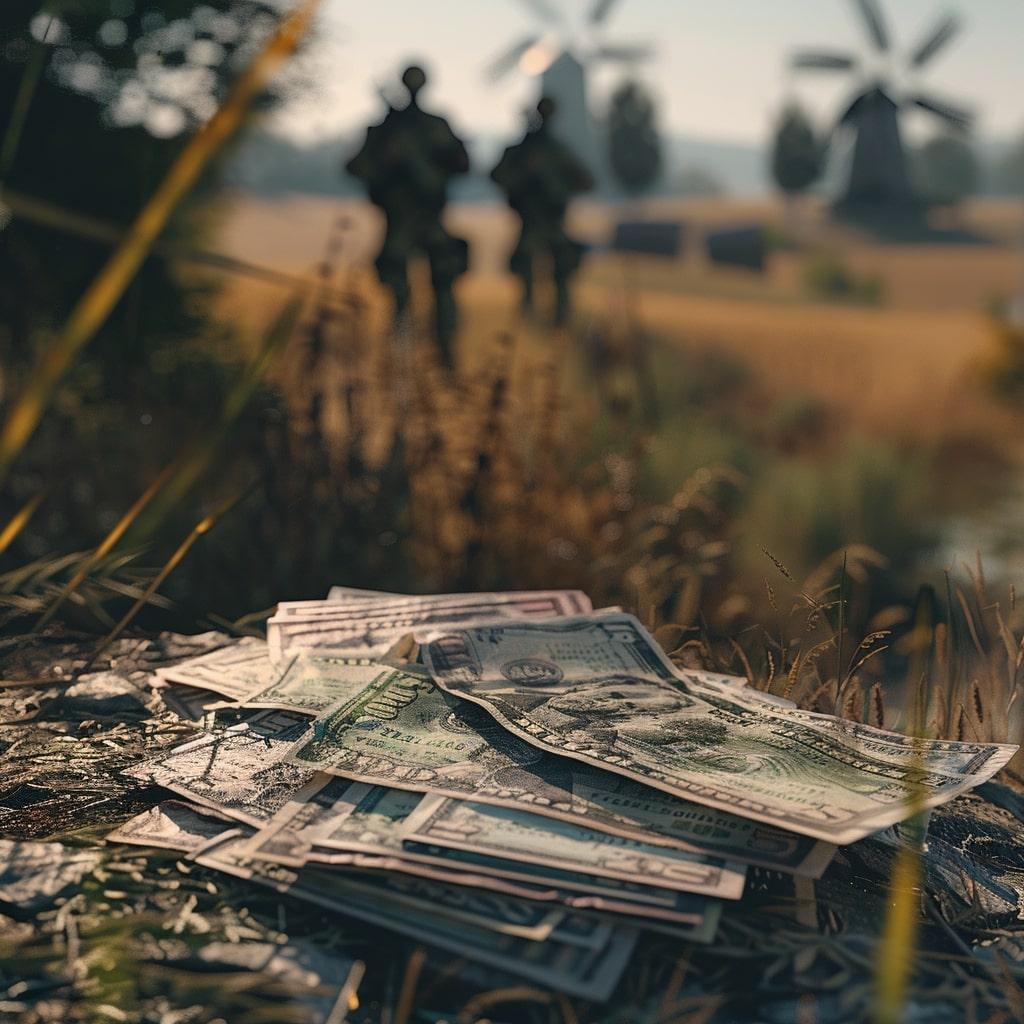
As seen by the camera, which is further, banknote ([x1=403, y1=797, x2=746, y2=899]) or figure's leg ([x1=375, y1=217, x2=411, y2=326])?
figure's leg ([x1=375, y1=217, x2=411, y2=326])

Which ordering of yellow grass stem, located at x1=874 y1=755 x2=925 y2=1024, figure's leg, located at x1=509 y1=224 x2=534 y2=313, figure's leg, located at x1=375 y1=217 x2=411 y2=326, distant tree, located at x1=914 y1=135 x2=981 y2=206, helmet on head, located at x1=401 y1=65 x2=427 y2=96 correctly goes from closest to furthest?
yellow grass stem, located at x1=874 y1=755 x2=925 y2=1024
helmet on head, located at x1=401 y1=65 x2=427 y2=96
figure's leg, located at x1=375 y1=217 x2=411 y2=326
figure's leg, located at x1=509 y1=224 x2=534 y2=313
distant tree, located at x1=914 y1=135 x2=981 y2=206

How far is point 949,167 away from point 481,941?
82.4m

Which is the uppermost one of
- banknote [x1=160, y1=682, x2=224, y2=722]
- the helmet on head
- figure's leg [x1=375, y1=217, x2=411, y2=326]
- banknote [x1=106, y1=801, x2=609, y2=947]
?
the helmet on head

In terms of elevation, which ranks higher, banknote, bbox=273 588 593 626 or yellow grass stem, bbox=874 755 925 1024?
banknote, bbox=273 588 593 626

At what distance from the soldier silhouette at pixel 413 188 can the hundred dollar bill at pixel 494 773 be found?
129 inches

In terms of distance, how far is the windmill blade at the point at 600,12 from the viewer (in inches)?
1523

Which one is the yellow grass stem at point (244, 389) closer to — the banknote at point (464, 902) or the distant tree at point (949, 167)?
the banknote at point (464, 902)

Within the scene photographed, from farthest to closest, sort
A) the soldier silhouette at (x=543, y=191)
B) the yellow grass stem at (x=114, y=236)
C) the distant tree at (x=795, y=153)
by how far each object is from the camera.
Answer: the distant tree at (x=795, y=153), the soldier silhouette at (x=543, y=191), the yellow grass stem at (x=114, y=236)

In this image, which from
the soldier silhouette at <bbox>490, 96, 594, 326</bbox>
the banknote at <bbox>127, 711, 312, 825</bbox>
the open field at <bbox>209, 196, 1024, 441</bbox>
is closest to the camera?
the banknote at <bbox>127, 711, 312, 825</bbox>

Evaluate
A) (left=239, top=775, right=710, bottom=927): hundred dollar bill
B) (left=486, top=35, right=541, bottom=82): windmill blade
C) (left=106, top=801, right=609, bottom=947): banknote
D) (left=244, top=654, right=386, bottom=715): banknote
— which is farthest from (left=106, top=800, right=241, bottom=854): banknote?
(left=486, top=35, right=541, bottom=82): windmill blade

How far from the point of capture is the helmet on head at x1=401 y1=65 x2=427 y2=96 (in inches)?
190

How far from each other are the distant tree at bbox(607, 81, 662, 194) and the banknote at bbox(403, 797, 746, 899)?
55951 millimetres

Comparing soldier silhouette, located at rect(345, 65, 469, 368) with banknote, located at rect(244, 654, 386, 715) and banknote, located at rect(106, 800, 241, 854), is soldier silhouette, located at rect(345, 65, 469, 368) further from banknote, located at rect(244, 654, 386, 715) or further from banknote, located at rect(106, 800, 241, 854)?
banknote, located at rect(106, 800, 241, 854)

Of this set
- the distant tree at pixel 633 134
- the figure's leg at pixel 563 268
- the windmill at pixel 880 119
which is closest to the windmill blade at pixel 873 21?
the windmill at pixel 880 119
